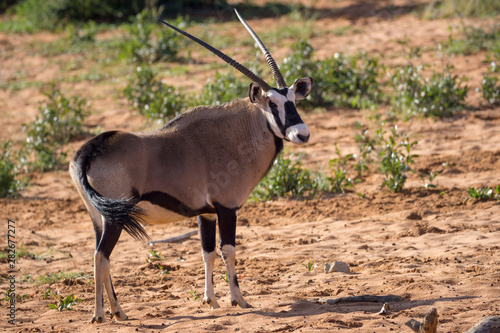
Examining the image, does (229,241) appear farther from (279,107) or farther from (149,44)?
(149,44)

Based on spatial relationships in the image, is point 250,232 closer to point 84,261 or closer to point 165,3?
point 84,261

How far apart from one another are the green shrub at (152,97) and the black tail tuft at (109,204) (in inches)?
250

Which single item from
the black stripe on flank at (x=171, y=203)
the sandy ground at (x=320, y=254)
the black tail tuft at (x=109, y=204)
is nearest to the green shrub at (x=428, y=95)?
the sandy ground at (x=320, y=254)

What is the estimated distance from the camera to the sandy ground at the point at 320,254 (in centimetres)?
514

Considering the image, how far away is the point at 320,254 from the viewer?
6.88 metres

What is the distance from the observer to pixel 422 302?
514 centimetres

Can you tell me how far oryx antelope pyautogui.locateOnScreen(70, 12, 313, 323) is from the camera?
5242mm

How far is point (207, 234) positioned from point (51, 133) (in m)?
6.53

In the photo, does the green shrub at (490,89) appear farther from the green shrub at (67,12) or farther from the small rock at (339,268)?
the green shrub at (67,12)

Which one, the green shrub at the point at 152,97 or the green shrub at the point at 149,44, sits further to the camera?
the green shrub at the point at 149,44

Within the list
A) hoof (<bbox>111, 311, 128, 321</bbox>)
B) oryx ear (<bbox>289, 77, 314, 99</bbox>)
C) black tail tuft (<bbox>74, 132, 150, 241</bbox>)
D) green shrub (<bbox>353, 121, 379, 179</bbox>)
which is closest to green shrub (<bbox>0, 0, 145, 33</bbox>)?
green shrub (<bbox>353, 121, 379, 179</bbox>)

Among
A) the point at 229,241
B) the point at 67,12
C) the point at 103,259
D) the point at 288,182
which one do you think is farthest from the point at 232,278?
the point at 67,12

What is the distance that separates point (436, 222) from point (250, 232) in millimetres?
2177

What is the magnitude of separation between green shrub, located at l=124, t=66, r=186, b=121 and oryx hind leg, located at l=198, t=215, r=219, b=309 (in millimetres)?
5824
